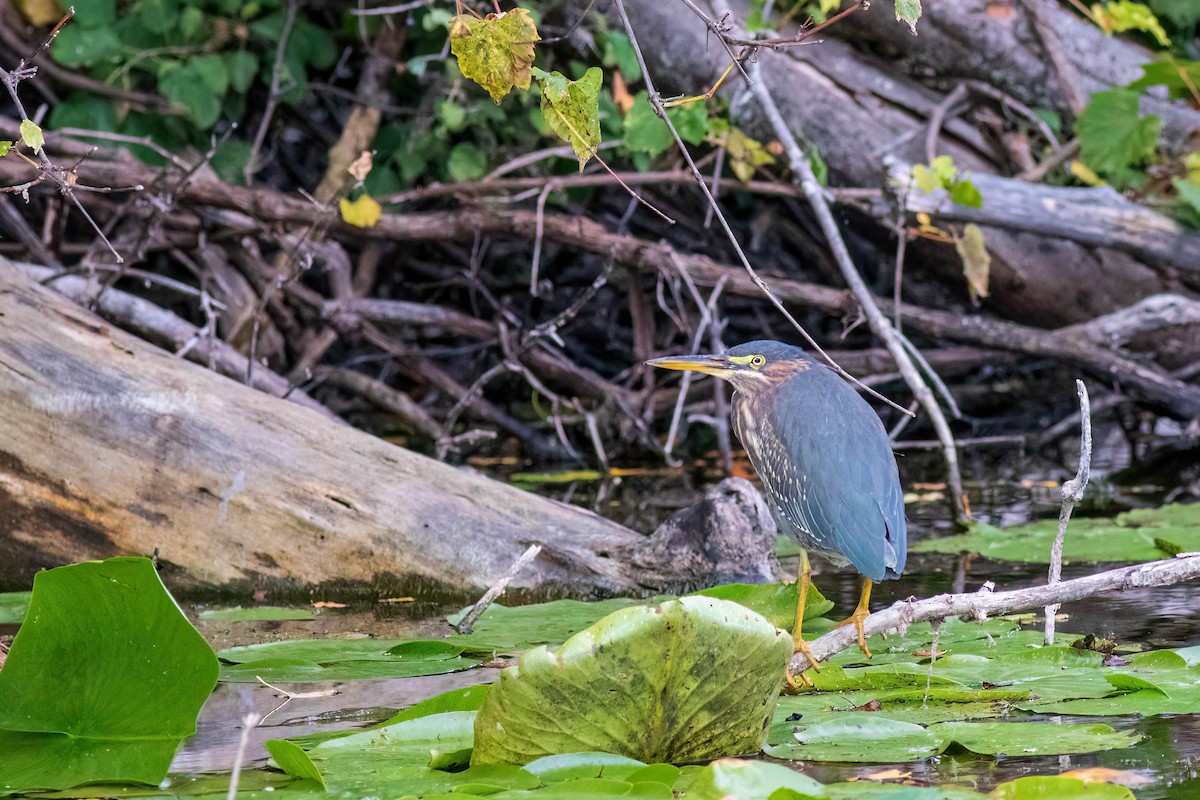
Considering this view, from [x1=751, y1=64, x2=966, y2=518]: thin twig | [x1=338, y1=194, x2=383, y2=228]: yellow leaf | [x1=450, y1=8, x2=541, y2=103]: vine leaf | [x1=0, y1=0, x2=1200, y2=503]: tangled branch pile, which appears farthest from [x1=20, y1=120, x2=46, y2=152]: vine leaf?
[x1=338, y1=194, x2=383, y2=228]: yellow leaf

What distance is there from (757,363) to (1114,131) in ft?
9.90

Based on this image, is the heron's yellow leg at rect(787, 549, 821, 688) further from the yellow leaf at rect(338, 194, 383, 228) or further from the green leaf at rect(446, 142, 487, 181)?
the green leaf at rect(446, 142, 487, 181)

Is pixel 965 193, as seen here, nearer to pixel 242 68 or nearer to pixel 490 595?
pixel 490 595

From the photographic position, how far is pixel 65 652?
209 cm

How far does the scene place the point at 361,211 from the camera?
551cm

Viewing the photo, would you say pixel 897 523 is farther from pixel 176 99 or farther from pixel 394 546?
pixel 176 99

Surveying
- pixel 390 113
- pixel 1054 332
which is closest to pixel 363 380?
pixel 390 113

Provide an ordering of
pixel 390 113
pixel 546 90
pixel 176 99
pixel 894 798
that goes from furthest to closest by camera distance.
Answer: pixel 390 113, pixel 176 99, pixel 546 90, pixel 894 798

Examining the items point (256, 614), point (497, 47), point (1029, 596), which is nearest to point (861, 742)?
point (1029, 596)

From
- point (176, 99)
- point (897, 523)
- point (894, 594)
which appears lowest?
point (894, 594)

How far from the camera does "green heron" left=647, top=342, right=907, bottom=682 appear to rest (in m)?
2.84

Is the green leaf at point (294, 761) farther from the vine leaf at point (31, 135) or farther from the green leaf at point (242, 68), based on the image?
the green leaf at point (242, 68)

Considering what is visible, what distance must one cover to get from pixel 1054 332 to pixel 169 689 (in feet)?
14.7

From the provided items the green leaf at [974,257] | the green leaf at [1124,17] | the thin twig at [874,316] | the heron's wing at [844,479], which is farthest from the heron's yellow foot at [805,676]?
the green leaf at [1124,17]
